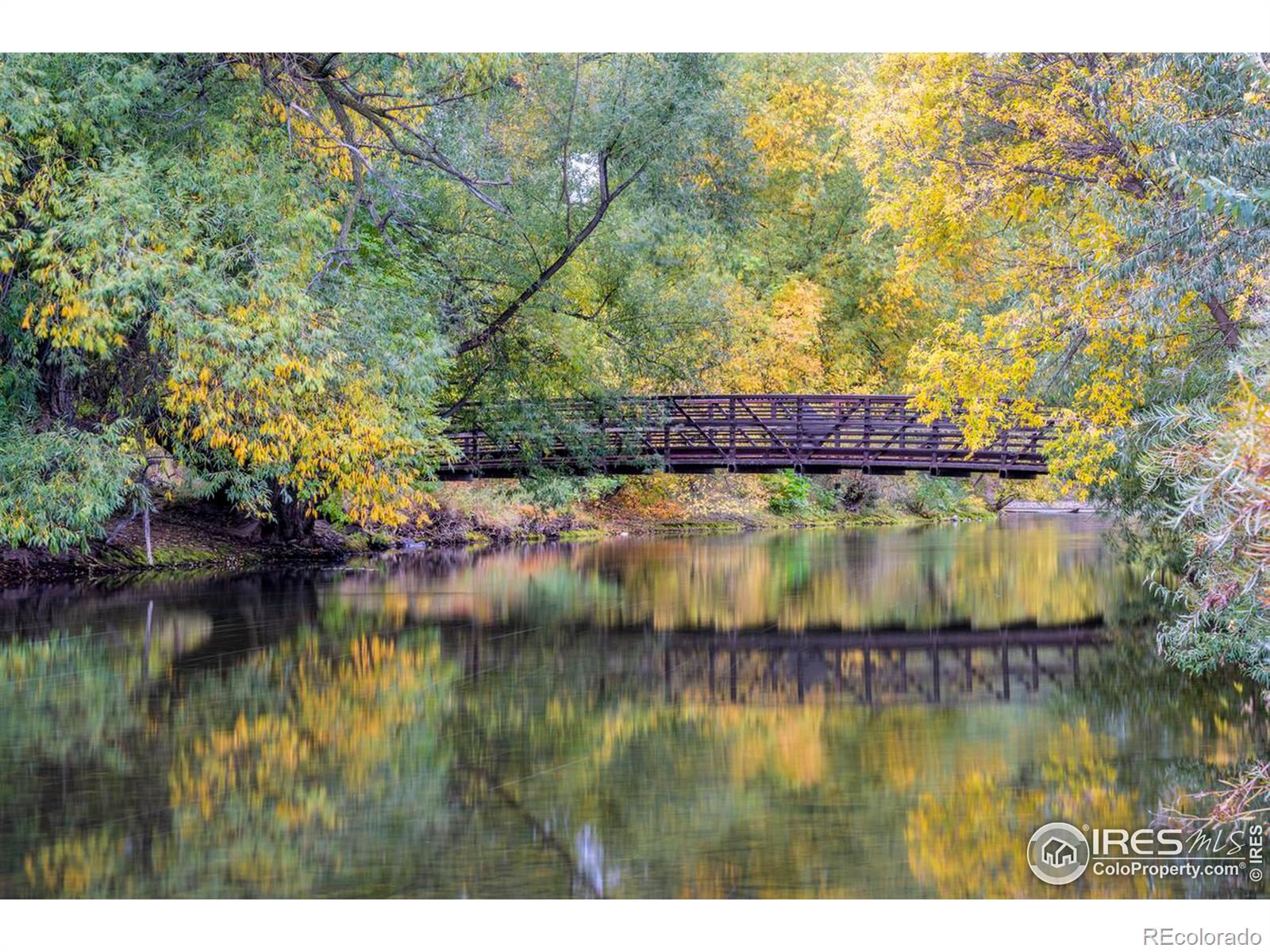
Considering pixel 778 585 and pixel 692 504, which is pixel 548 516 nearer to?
pixel 692 504

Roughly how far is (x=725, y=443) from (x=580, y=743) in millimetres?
20082

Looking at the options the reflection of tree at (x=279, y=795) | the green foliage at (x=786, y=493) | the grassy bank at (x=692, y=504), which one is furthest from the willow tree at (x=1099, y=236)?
the green foliage at (x=786, y=493)

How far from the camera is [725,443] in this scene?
2953 cm

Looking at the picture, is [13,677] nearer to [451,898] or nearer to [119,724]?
[119,724]

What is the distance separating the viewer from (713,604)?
19.1 m

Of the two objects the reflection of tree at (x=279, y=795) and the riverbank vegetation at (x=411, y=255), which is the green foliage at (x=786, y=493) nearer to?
the riverbank vegetation at (x=411, y=255)

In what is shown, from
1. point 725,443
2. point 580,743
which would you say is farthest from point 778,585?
point 580,743

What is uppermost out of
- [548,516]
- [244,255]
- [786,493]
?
[244,255]

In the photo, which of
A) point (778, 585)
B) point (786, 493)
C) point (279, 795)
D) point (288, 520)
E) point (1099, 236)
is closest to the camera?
point (279, 795)

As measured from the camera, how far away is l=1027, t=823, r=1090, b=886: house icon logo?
6668 mm

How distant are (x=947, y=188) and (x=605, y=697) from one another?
753 cm

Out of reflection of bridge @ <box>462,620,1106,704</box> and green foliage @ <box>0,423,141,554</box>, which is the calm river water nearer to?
reflection of bridge @ <box>462,620,1106,704</box>

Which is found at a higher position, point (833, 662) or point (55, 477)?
point (55, 477)
